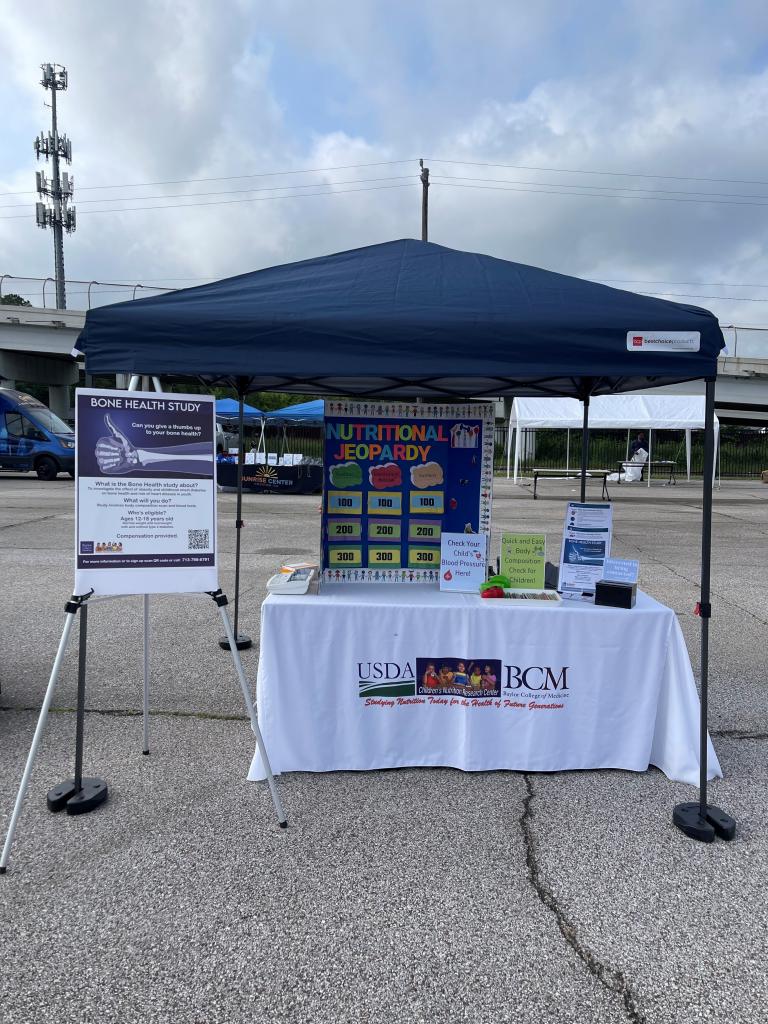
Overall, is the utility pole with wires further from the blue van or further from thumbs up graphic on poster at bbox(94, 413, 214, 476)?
thumbs up graphic on poster at bbox(94, 413, 214, 476)

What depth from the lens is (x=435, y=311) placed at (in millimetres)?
3053

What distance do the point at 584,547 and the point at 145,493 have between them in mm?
2280

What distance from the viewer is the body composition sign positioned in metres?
2.88

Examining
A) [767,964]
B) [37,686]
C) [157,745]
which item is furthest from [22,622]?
[767,964]

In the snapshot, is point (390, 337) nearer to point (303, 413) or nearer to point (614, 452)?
point (303, 413)

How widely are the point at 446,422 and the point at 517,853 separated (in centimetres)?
222

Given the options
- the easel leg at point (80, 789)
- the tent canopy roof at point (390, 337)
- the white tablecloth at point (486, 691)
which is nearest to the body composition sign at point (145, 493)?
the tent canopy roof at point (390, 337)

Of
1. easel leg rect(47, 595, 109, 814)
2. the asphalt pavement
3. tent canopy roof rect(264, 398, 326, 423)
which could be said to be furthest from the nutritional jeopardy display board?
tent canopy roof rect(264, 398, 326, 423)

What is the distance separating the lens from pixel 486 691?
348 cm

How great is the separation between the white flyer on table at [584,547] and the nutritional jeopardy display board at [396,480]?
487 millimetres

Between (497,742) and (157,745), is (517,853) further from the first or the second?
(157,745)

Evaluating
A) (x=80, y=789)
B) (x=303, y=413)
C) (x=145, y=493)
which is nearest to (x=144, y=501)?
(x=145, y=493)

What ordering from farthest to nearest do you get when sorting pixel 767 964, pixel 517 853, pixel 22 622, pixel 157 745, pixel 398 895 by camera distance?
pixel 22 622, pixel 157 745, pixel 517 853, pixel 398 895, pixel 767 964

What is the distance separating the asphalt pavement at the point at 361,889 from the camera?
6.95 ft
